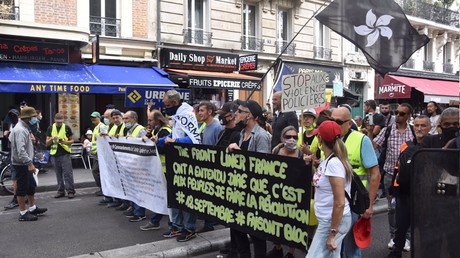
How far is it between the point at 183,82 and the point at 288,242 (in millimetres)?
12908

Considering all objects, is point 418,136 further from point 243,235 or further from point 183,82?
point 183,82

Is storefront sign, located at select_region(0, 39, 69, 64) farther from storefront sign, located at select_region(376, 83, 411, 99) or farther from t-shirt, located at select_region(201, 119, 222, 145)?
Answer: storefront sign, located at select_region(376, 83, 411, 99)

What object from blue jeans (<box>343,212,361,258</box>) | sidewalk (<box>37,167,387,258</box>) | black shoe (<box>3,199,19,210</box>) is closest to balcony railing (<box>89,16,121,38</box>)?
black shoe (<box>3,199,19,210</box>)

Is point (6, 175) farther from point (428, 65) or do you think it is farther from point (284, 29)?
point (428, 65)

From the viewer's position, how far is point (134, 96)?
30.6 ft

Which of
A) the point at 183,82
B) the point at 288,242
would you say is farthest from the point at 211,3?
the point at 288,242

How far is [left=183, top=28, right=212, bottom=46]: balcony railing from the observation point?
57.3ft

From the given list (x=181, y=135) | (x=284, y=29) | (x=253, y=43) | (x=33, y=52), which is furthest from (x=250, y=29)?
(x=181, y=135)

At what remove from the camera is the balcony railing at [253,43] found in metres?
19.5

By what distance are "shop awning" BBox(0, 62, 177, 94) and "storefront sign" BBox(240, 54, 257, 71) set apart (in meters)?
3.74

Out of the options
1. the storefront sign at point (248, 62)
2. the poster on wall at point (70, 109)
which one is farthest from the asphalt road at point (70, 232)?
the storefront sign at point (248, 62)

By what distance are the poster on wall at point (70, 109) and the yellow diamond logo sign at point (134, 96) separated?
6.09 m

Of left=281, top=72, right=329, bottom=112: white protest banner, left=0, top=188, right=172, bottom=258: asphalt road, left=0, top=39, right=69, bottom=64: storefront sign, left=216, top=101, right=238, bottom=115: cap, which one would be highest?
left=0, top=39, right=69, bottom=64: storefront sign

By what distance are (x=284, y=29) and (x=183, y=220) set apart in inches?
665
